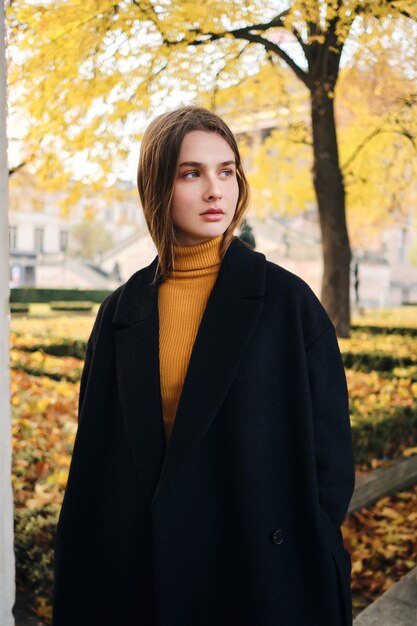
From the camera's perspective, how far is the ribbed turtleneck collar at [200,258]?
1.76 m

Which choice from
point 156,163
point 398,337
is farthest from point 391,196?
point 156,163

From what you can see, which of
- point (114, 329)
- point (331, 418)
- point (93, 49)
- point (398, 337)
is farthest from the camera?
point (398, 337)

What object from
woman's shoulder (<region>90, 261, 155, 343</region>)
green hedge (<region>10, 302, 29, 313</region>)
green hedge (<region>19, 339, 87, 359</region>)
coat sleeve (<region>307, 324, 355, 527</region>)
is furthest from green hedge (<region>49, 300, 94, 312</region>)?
coat sleeve (<region>307, 324, 355, 527</region>)

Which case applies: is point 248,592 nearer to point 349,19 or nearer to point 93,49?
point 349,19

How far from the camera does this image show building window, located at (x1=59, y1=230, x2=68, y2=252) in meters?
4.89

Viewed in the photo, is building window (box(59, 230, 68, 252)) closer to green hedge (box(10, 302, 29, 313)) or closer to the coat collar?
green hedge (box(10, 302, 29, 313))

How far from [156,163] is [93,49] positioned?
239cm

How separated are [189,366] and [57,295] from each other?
3446 mm

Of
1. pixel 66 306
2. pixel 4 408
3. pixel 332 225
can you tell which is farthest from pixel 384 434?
pixel 4 408

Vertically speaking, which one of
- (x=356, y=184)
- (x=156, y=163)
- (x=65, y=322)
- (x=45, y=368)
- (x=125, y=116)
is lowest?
(x=45, y=368)

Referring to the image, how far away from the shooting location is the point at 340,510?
169 cm

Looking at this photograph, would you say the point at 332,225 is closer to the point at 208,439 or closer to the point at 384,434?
the point at 384,434

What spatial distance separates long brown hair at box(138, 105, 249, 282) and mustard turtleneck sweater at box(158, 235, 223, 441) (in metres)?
0.04

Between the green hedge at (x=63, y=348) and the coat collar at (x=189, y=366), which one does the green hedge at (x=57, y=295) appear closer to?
the green hedge at (x=63, y=348)
